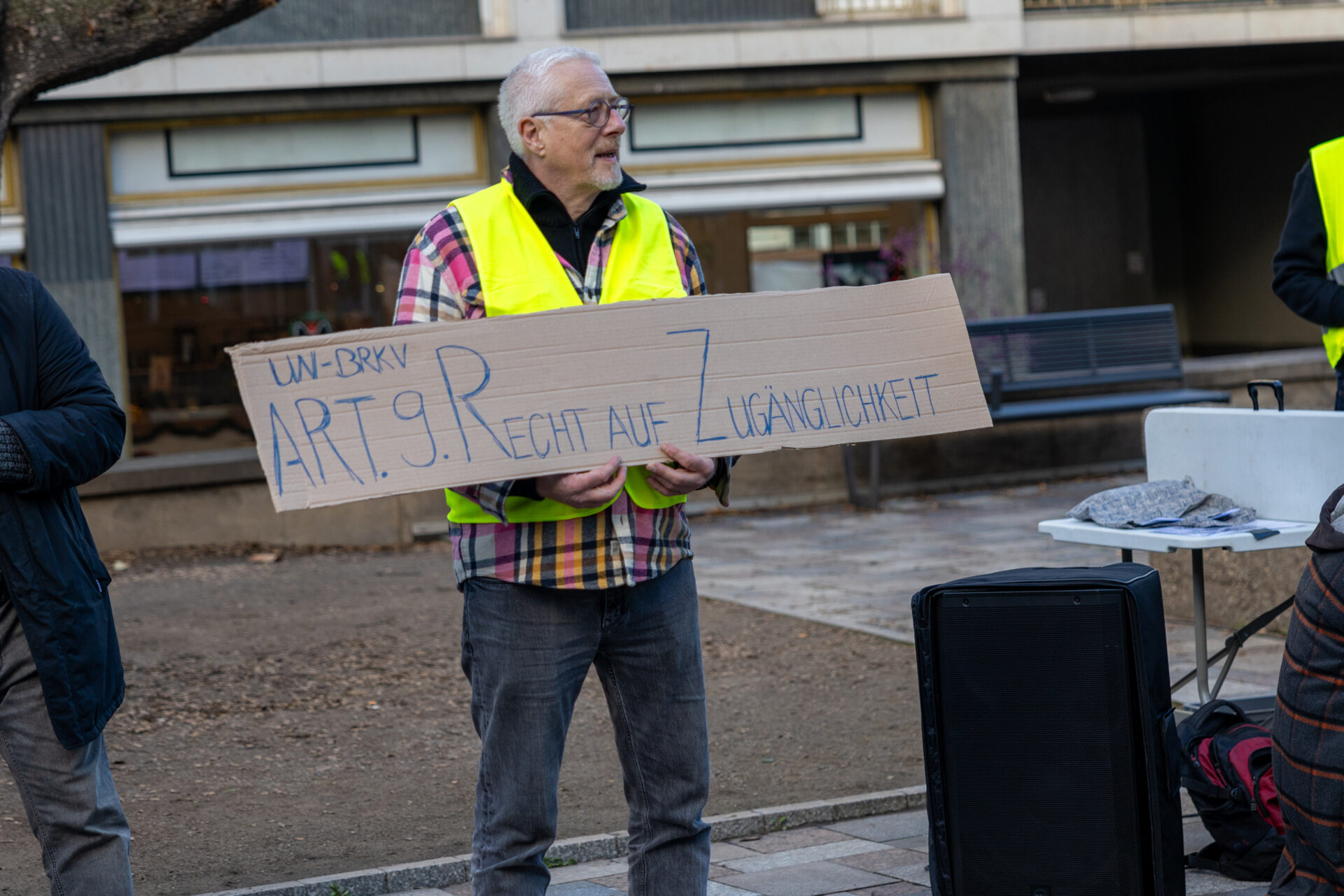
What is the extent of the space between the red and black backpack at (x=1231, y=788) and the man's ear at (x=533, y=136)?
2.31 meters

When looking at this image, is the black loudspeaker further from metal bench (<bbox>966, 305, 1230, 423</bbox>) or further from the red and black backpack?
metal bench (<bbox>966, 305, 1230, 423</bbox>)

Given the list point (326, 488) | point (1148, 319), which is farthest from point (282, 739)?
point (1148, 319)

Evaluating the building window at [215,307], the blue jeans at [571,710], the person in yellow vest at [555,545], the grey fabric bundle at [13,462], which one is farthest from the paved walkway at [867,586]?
the building window at [215,307]

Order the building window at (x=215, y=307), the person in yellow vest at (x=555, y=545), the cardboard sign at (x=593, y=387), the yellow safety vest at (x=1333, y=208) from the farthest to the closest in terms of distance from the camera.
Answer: the building window at (x=215, y=307) → the yellow safety vest at (x=1333, y=208) → the person in yellow vest at (x=555, y=545) → the cardboard sign at (x=593, y=387)

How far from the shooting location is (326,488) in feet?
9.39

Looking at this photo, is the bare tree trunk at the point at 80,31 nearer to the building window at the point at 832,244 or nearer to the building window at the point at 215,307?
the building window at the point at 215,307

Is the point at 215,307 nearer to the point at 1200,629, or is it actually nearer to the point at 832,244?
the point at 832,244

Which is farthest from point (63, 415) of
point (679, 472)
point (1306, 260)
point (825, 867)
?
point (1306, 260)

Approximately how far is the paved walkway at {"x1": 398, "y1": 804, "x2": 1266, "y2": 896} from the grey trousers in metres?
1.25

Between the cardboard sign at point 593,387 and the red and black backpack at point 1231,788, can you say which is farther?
the red and black backpack at point 1231,788

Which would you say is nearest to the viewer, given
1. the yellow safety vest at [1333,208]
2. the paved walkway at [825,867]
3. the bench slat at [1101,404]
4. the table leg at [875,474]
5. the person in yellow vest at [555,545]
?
the person in yellow vest at [555,545]

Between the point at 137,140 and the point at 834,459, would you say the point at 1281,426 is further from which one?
the point at 137,140

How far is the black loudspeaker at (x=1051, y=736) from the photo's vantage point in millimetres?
3367

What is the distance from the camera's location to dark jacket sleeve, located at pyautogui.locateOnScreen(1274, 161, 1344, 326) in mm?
4922
